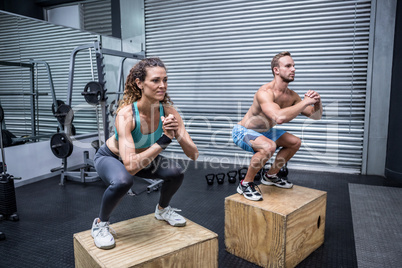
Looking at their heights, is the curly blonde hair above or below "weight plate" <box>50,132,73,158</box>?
above

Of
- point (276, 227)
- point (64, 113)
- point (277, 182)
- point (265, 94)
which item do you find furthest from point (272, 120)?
point (64, 113)

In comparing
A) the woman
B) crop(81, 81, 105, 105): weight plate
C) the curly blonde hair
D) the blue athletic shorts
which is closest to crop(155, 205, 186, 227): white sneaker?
the woman

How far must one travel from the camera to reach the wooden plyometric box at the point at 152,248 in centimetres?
133

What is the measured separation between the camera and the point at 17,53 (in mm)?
3611

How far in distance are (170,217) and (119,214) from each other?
1113mm

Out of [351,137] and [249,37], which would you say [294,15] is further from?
[351,137]

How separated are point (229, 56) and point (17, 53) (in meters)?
2.71

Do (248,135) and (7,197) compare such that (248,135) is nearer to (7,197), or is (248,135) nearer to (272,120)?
(272,120)

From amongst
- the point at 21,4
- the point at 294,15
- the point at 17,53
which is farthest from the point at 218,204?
the point at 21,4

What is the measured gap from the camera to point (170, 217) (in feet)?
5.54

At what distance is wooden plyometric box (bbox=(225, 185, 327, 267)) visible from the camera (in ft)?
5.58

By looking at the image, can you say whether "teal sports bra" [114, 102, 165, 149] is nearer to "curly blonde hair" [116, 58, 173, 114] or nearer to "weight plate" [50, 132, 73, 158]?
"curly blonde hair" [116, 58, 173, 114]

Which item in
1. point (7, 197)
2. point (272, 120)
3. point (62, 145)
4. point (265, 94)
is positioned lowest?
point (7, 197)

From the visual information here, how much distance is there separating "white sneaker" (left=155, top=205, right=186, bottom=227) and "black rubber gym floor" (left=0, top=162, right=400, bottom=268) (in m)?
0.43
